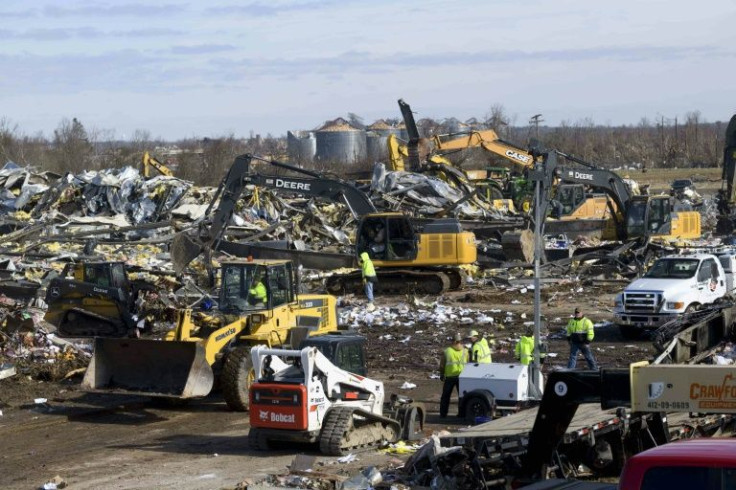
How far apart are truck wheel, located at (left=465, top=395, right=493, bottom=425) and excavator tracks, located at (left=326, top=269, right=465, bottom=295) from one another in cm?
1569

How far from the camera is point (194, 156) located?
72.4 m

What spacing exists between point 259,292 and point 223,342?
1.14 metres

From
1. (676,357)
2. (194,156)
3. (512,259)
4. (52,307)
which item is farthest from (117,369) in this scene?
(194,156)

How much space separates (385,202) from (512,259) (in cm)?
1011

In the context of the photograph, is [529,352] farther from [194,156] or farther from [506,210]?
[194,156]

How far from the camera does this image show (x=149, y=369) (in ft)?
61.3

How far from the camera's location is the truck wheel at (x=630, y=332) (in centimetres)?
2519

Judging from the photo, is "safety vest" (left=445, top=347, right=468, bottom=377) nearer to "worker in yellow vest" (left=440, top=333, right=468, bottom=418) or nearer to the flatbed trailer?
"worker in yellow vest" (left=440, top=333, right=468, bottom=418)

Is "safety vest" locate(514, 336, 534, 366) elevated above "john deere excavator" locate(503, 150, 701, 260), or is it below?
below

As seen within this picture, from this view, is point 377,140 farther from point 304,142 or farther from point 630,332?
point 630,332

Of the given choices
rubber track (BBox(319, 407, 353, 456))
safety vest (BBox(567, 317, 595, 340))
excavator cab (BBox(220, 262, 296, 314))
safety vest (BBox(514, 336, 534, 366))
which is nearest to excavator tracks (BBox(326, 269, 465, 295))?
safety vest (BBox(567, 317, 595, 340))

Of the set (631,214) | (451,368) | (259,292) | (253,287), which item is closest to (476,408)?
(451,368)

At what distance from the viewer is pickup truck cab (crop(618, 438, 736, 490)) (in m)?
6.93

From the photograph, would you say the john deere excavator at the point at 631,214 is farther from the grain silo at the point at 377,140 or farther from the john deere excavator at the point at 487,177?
the grain silo at the point at 377,140
